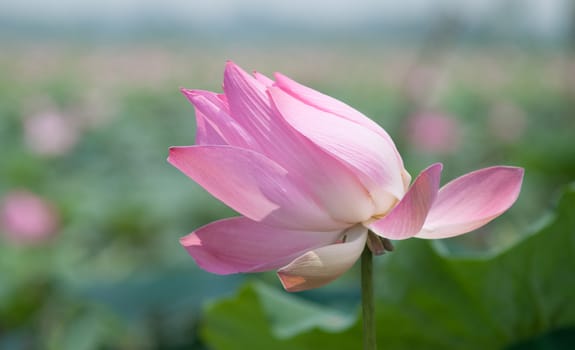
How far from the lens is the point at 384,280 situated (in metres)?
0.96

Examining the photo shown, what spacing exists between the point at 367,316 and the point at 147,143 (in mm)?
6201

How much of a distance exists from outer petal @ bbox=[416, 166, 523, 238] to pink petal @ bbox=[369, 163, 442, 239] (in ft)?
0.08

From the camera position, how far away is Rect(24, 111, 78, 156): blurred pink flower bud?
343cm

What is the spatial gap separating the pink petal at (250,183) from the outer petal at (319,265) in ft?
0.09

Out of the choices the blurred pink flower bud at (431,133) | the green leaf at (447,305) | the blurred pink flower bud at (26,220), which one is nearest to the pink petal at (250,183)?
the green leaf at (447,305)

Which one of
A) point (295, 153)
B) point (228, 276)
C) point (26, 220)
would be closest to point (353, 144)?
point (295, 153)

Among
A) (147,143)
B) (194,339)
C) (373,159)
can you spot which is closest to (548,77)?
(147,143)

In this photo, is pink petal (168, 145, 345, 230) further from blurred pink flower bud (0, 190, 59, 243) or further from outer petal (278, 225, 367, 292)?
blurred pink flower bud (0, 190, 59, 243)

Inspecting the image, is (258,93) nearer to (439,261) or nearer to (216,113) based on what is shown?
(216,113)

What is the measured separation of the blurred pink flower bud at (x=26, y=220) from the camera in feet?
7.54

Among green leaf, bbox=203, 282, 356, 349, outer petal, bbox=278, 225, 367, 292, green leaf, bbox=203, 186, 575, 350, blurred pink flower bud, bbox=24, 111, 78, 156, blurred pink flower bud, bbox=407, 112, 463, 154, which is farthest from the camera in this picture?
blurred pink flower bud, bbox=407, 112, 463, 154

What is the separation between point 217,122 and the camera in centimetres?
53

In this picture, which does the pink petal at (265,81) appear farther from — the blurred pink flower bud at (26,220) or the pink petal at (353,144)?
the blurred pink flower bud at (26,220)

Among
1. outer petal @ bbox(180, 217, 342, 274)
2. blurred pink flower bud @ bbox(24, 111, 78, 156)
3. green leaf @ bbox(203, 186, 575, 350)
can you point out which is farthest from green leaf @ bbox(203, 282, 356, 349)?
blurred pink flower bud @ bbox(24, 111, 78, 156)
